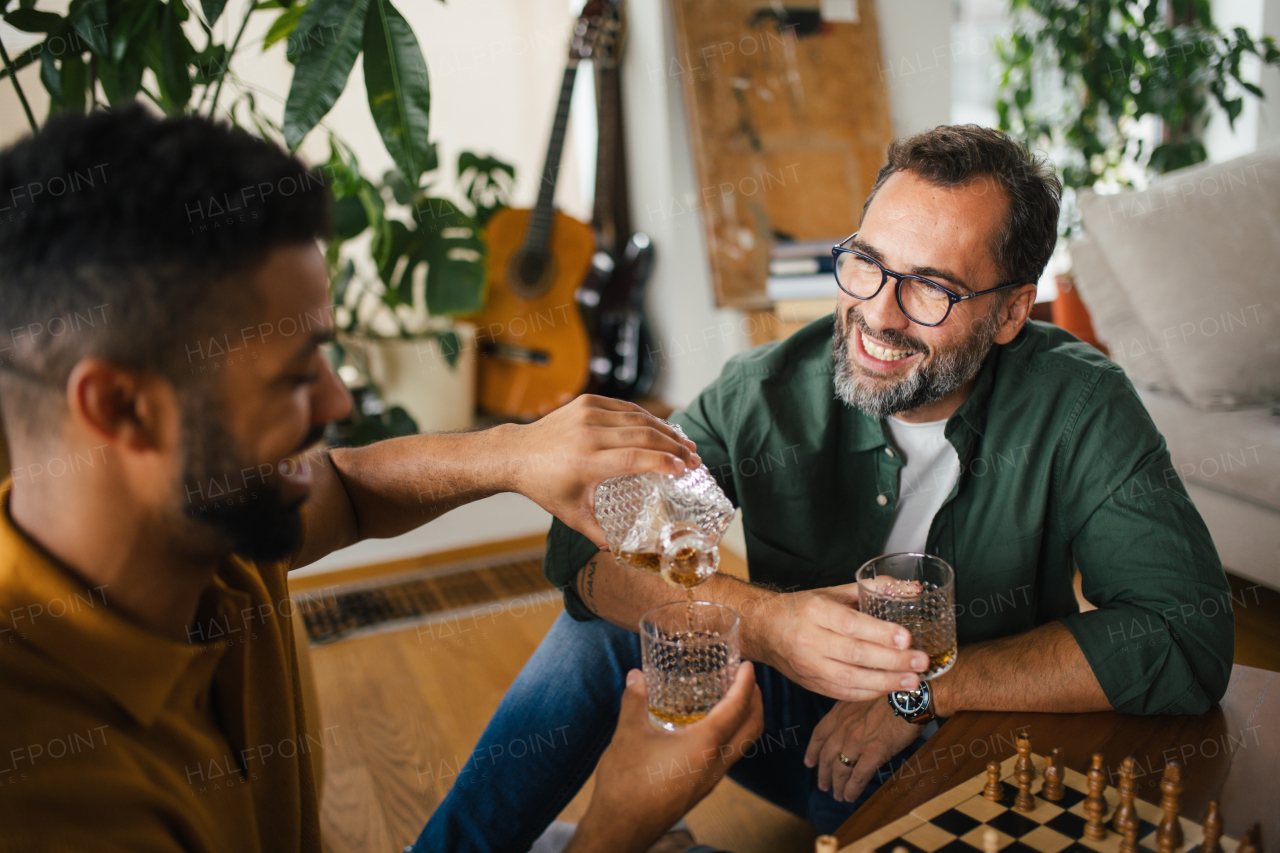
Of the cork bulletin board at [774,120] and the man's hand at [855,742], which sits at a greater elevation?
the cork bulletin board at [774,120]

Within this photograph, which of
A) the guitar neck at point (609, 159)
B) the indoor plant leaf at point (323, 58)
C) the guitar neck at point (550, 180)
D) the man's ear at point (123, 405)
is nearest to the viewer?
the man's ear at point (123, 405)

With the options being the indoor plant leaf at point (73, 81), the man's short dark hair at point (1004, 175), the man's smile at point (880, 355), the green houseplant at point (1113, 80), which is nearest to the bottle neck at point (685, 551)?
the man's smile at point (880, 355)

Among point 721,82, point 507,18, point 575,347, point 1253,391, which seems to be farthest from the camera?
point 507,18

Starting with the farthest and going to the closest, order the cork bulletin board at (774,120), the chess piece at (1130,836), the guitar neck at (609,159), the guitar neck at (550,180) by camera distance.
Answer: the guitar neck at (609,159), the guitar neck at (550,180), the cork bulletin board at (774,120), the chess piece at (1130,836)

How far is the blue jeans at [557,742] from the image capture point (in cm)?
136

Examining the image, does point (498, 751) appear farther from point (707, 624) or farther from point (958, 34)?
point (958, 34)

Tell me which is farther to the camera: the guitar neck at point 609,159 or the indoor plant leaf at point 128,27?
the guitar neck at point 609,159

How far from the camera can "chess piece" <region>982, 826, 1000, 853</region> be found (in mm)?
825

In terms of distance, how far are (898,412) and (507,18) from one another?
3051 millimetres

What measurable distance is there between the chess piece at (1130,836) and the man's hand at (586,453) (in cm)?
56

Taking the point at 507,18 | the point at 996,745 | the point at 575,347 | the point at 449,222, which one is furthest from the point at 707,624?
the point at 507,18

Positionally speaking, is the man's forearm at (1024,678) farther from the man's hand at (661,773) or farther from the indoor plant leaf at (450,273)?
the indoor plant leaf at (450,273)

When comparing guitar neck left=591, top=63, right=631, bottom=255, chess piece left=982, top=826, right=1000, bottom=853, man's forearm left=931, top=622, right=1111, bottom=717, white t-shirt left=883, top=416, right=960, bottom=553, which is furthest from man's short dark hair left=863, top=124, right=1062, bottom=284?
guitar neck left=591, top=63, right=631, bottom=255

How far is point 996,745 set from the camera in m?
1.03
